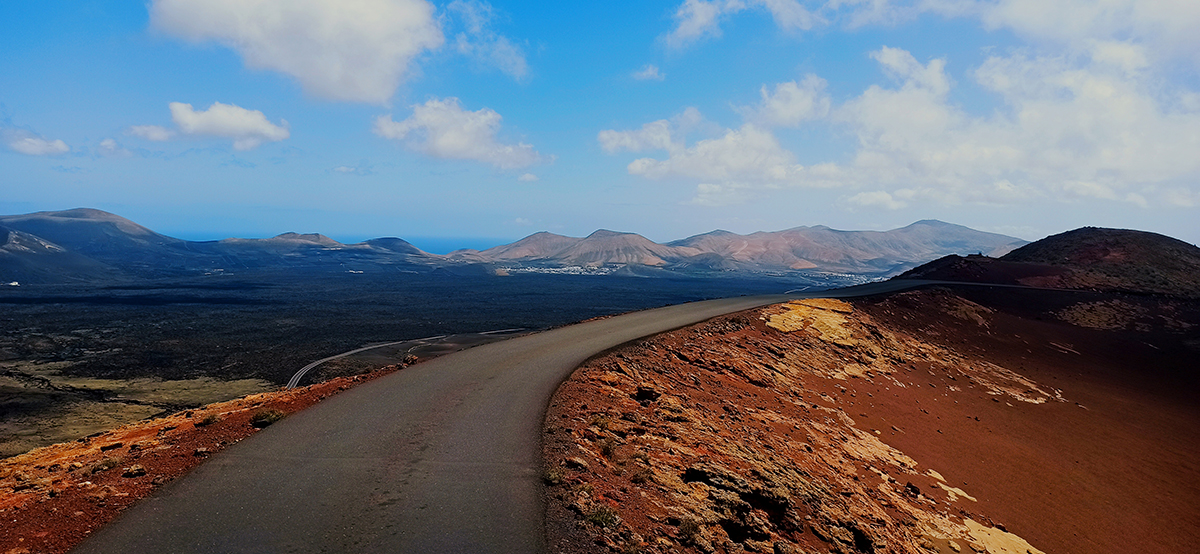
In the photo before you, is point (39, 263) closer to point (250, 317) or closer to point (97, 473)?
point (250, 317)

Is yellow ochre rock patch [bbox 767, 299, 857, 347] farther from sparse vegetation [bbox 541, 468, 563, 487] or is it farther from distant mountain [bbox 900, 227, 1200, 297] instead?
distant mountain [bbox 900, 227, 1200, 297]

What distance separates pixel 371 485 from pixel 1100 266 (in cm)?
7027

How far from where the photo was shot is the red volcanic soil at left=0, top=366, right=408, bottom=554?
6730mm

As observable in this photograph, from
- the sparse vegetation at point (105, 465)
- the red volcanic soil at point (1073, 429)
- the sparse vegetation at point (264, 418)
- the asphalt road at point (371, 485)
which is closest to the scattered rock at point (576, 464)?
the asphalt road at point (371, 485)

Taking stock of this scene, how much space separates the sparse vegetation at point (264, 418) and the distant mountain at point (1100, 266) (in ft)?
181

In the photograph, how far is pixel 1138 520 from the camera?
52.4 ft

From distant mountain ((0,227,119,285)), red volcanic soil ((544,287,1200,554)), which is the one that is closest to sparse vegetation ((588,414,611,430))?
red volcanic soil ((544,287,1200,554))

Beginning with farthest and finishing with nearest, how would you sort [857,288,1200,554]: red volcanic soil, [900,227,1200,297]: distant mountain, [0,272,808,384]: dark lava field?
[900,227,1200,297]: distant mountain < [0,272,808,384]: dark lava field < [857,288,1200,554]: red volcanic soil

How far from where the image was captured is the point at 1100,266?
52469mm

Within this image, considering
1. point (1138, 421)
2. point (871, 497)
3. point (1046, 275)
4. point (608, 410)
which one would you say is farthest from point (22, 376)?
point (1046, 275)

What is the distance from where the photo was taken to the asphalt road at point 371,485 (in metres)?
6.61

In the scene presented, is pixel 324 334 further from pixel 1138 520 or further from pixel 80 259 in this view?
pixel 80 259

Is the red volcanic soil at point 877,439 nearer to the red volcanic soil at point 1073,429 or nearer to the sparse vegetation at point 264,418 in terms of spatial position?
the red volcanic soil at point 1073,429

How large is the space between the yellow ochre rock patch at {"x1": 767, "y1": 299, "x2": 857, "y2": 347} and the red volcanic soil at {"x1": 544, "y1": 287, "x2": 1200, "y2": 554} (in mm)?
139
